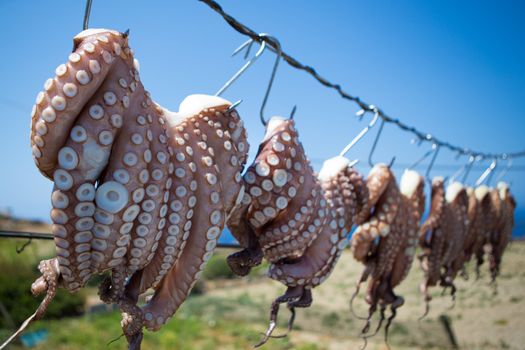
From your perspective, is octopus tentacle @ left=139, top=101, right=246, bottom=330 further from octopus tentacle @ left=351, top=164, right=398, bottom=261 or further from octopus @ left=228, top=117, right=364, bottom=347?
octopus tentacle @ left=351, top=164, right=398, bottom=261

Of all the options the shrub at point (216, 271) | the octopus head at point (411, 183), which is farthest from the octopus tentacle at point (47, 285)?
the shrub at point (216, 271)

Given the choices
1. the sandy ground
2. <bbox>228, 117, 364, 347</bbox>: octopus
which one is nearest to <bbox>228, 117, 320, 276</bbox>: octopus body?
<bbox>228, 117, 364, 347</bbox>: octopus

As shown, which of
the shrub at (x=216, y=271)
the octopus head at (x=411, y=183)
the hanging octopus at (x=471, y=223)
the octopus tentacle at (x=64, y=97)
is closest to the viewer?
the octopus tentacle at (x=64, y=97)

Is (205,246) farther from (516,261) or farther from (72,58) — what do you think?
(516,261)

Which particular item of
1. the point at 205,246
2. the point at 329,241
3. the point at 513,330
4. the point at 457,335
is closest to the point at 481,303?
the point at 457,335

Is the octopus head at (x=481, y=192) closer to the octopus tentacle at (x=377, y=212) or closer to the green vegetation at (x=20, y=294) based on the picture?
the octopus tentacle at (x=377, y=212)

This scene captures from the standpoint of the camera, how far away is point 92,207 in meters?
0.54

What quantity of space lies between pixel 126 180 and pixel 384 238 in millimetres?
955

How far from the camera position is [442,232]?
165 cm

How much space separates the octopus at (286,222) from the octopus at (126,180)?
12cm

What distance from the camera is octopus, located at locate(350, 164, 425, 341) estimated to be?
1.27 metres

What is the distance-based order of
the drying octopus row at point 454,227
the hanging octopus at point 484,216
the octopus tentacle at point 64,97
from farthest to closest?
the hanging octopus at point 484,216
the drying octopus row at point 454,227
the octopus tentacle at point 64,97

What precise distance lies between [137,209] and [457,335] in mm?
4855

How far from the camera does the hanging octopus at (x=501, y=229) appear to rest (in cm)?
252
